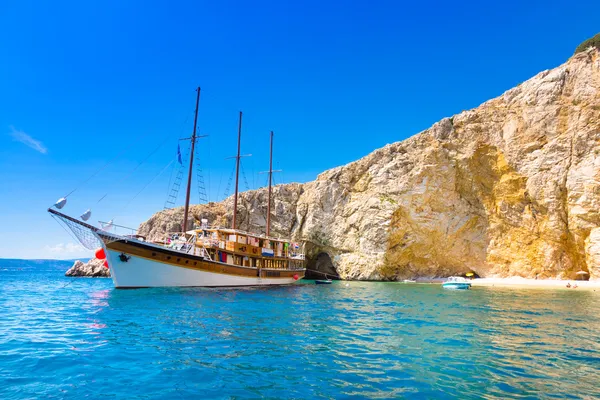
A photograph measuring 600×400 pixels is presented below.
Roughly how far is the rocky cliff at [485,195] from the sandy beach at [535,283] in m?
2.44

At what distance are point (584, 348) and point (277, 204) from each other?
62098mm

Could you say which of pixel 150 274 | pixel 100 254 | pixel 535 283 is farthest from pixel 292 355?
pixel 535 283

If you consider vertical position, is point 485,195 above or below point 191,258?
above

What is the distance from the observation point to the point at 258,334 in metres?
13.6

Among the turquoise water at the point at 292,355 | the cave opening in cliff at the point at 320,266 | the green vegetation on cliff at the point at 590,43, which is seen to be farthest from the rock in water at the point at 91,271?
the green vegetation on cliff at the point at 590,43

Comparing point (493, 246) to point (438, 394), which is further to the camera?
point (493, 246)

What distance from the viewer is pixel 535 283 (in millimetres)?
48406

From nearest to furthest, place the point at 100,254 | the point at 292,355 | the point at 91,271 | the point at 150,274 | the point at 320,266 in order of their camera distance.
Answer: the point at 292,355 < the point at 100,254 < the point at 150,274 < the point at 91,271 < the point at 320,266

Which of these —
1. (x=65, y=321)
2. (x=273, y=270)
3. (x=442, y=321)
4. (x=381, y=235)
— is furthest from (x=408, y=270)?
(x=65, y=321)

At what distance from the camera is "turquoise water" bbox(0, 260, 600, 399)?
772 centimetres

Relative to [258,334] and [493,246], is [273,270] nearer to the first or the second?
[258,334]

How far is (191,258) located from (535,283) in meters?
45.7

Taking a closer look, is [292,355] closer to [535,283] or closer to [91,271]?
[535,283]

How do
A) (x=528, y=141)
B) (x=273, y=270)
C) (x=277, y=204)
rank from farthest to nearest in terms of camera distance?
(x=277, y=204) < (x=528, y=141) < (x=273, y=270)
